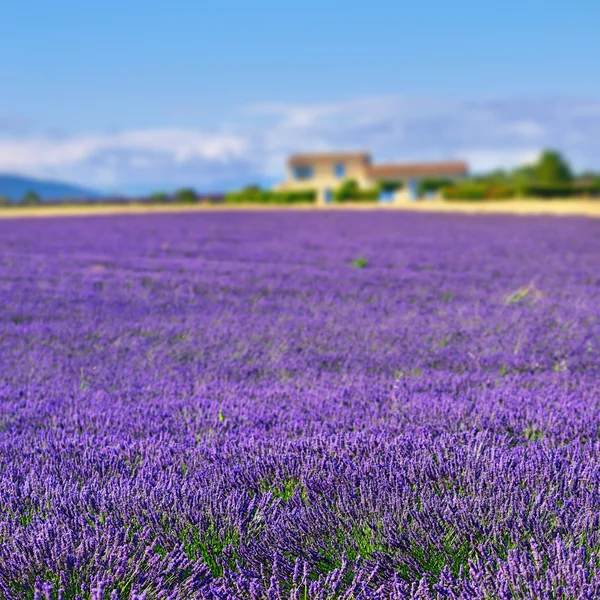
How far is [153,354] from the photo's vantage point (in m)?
5.37

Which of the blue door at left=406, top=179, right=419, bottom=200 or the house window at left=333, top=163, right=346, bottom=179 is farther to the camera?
the house window at left=333, top=163, right=346, bottom=179

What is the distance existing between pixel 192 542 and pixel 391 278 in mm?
7541

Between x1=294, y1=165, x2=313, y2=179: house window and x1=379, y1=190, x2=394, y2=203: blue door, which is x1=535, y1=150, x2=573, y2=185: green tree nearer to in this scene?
x1=379, y1=190, x2=394, y2=203: blue door

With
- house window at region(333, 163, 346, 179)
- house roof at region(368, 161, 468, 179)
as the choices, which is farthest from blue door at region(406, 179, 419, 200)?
house window at region(333, 163, 346, 179)

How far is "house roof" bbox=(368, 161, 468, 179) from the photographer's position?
7769 centimetres

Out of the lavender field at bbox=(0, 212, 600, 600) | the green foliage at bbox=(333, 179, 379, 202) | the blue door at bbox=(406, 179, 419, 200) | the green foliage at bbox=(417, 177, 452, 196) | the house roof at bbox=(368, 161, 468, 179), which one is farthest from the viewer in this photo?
the house roof at bbox=(368, 161, 468, 179)

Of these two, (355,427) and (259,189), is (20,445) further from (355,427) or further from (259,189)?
(259,189)

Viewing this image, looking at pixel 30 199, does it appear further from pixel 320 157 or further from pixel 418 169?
pixel 418 169

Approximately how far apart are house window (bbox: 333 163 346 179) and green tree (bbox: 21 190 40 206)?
2983 cm

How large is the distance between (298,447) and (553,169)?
62.0m

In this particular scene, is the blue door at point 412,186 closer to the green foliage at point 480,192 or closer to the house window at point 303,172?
the house window at point 303,172

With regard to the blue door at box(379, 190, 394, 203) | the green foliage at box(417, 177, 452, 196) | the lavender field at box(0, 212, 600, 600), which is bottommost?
the lavender field at box(0, 212, 600, 600)

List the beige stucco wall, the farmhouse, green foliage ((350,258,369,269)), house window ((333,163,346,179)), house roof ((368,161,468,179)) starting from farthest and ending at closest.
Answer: house roof ((368,161,468,179)) → house window ((333,163,346,179)) → the beige stucco wall → the farmhouse → green foliage ((350,258,369,269))

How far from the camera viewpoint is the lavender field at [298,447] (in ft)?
7.30
